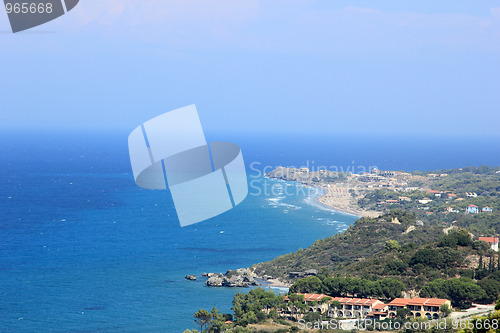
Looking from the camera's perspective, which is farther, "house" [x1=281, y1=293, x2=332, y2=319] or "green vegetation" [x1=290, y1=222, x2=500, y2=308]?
"house" [x1=281, y1=293, x2=332, y2=319]

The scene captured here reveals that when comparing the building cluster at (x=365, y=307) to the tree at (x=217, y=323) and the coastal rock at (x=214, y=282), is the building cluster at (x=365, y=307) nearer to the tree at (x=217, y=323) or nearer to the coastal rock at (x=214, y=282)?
the tree at (x=217, y=323)

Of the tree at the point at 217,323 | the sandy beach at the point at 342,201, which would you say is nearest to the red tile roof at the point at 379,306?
the tree at the point at 217,323

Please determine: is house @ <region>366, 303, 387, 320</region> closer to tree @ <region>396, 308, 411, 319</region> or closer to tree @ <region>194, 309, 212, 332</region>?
tree @ <region>396, 308, 411, 319</region>

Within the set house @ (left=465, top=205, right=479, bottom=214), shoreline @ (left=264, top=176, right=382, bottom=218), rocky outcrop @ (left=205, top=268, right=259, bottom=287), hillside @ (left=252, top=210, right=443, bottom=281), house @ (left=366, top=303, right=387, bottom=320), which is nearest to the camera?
house @ (left=366, top=303, right=387, bottom=320)

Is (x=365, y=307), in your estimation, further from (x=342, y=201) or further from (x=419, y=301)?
(x=342, y=201)

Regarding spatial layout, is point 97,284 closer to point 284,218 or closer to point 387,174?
point 284,218

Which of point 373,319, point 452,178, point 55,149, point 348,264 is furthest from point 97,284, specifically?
point 55,149

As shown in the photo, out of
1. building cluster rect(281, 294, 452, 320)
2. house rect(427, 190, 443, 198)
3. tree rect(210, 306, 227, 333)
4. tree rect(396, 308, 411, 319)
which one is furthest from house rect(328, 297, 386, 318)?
house rect(427, 190, 443, 198)

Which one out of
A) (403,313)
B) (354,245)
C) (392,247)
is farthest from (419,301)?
(354,245)
